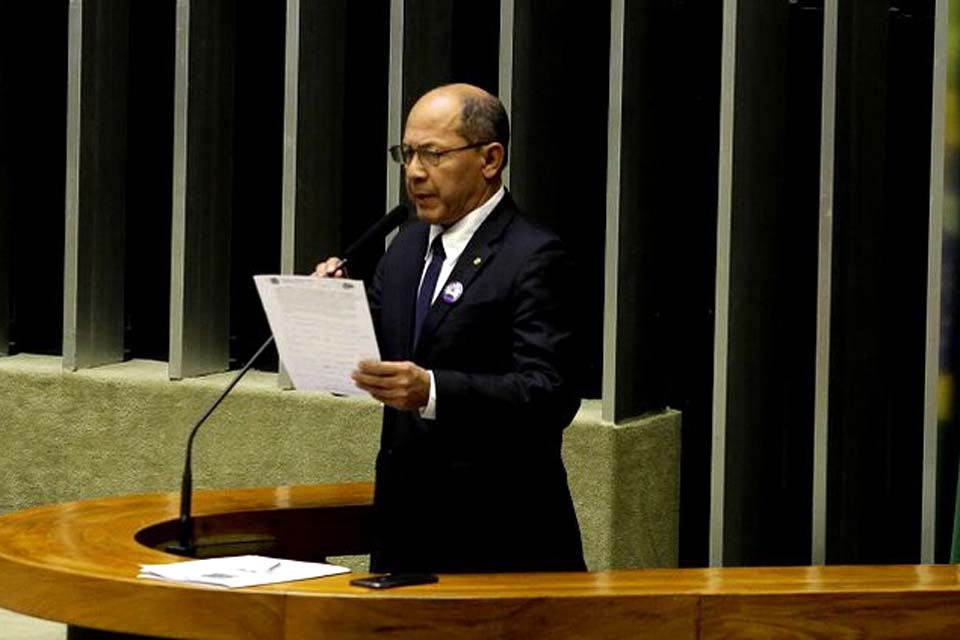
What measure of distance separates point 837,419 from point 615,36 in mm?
1344

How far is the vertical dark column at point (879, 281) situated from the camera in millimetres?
5477

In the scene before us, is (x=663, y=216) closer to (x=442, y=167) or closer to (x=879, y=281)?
(x=879, y=281)

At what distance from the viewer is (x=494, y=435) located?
3.80m

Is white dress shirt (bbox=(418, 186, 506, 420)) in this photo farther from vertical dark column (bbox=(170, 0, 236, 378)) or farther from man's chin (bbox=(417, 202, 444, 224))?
vertical dark column (bbox=(170, 0, 236, 378))

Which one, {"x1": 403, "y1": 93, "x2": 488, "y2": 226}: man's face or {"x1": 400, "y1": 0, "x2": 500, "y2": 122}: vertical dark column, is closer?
{"x1": 403, "y1": 93, "x2": 488, "y2": 226}: man's face

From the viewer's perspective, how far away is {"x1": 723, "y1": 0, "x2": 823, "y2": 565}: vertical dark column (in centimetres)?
564

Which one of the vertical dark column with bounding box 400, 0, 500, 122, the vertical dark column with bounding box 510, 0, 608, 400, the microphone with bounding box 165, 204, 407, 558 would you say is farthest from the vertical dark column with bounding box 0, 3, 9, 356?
the microphone with bounding box 165, 204, 407, 558

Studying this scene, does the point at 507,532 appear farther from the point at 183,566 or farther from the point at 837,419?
the point at 837,419

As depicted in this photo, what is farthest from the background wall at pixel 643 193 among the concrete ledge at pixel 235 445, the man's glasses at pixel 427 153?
the man's glasses at pixel 427 153

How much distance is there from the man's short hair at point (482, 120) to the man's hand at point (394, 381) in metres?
0.56

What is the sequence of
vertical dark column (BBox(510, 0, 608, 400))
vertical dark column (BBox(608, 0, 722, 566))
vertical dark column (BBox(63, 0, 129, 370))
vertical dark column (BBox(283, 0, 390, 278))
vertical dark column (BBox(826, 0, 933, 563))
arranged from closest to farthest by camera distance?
vertical dark column (BBox(826, 0, 933, 563)) → vertical dark column (BBox(608, 0, 722, 566)) → vertical dark column (BBox(510, 0, 608, 400)) → vertical dark column (BBox(283, 0, 390, 278)) → vertical dark column (BBox(63, 0, 129, 370))

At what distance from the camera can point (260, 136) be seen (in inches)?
271

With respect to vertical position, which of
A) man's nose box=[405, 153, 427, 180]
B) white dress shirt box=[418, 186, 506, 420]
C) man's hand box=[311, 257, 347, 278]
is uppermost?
man's nose box=[405, 153, 427, 180]

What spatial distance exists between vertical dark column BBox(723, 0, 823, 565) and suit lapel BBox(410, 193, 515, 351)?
1.84 meters
